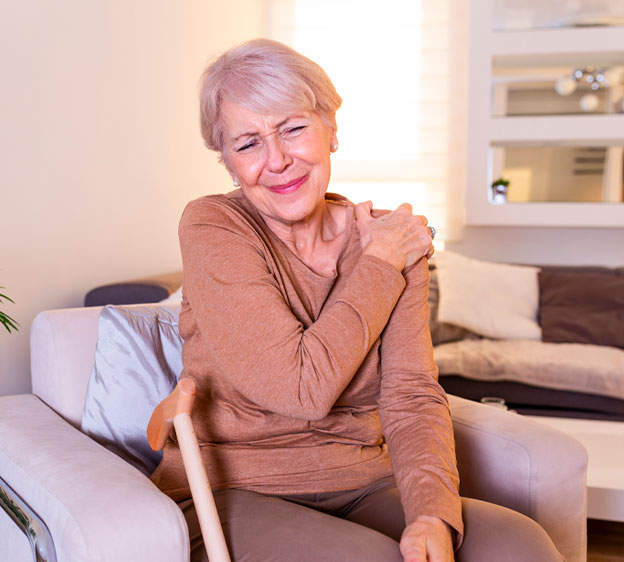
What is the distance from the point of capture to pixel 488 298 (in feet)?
10.7

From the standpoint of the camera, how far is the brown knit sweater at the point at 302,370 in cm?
104

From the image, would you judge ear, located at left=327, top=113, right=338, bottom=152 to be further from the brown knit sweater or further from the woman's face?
the brown knit sweater

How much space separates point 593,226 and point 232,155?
2876mm

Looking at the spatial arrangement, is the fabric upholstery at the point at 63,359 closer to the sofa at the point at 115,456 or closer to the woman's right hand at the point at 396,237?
the sofa at the point at 115,456

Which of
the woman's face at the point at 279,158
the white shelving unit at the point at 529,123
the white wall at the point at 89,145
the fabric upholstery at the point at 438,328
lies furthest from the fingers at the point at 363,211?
the white shelving unit at the point at 529,123

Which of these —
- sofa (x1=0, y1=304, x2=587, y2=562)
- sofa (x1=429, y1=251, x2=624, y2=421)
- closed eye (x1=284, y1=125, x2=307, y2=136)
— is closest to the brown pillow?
sofa (x1=429, y1=251, x2=624, y2=421)

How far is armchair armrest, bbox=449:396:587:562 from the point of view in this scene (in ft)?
4.27

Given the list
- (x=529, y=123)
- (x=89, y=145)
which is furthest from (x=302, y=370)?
(x=529, y=123)

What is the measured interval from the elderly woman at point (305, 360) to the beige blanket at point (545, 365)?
1.61 m

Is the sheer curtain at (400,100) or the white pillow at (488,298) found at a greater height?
the sheer curtain at (400,100)

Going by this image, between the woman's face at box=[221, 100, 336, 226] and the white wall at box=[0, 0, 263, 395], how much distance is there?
3.36ft

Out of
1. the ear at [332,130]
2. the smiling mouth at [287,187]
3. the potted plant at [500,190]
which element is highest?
the ear at [332,130]

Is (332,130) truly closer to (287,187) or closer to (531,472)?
(287,187)

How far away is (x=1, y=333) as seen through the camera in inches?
77.5
